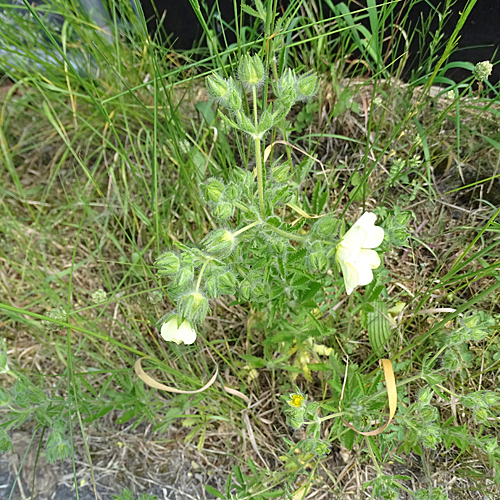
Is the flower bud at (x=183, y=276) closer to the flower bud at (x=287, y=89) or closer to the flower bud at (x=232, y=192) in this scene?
the flower bud at (x=232, y=192)

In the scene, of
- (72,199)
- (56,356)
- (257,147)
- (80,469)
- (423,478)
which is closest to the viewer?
(257,147)

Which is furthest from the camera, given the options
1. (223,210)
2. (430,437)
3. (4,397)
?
(4,397)

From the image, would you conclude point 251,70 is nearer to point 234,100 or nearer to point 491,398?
point 234,100

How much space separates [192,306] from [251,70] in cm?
67

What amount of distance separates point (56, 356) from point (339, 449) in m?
1.44

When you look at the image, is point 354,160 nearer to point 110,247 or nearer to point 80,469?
point 110,247

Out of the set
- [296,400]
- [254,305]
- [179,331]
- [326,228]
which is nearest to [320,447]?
[296,400]

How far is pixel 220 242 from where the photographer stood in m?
1.16

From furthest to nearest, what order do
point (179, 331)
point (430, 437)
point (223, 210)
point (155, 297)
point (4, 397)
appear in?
point (155, 297), point (4, 397), point (430, 437), point (179, 331), point (223, 210)

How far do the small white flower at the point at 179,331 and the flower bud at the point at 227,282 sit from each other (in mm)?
155

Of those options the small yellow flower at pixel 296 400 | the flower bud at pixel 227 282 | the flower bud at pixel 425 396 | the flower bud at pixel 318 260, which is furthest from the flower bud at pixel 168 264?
the flower bud at pixel 425 396

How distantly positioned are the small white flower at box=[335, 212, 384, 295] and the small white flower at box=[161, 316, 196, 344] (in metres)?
0.46

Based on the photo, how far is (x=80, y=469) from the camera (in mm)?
2027

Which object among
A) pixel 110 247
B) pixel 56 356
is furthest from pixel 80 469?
pixel 110 247
